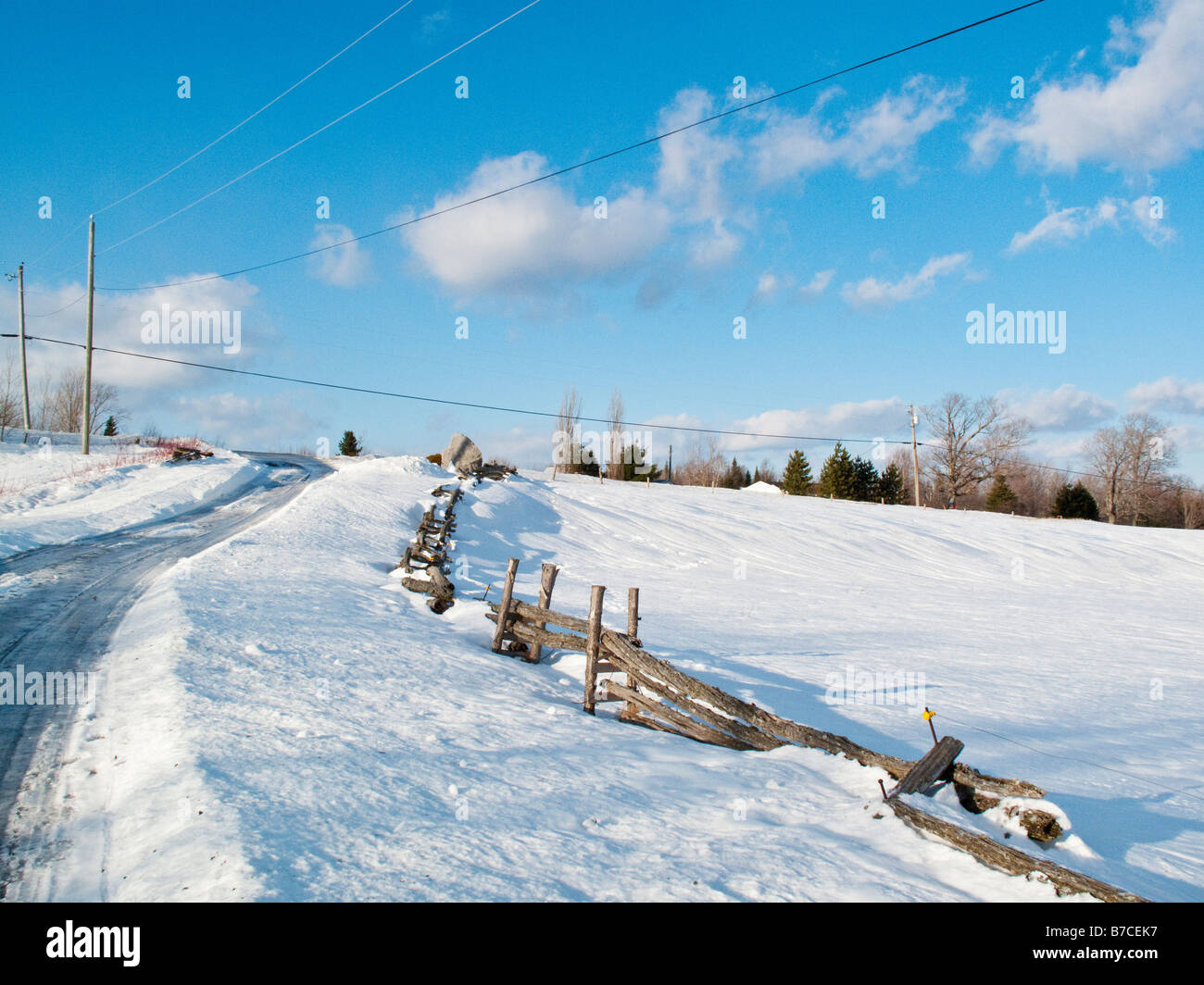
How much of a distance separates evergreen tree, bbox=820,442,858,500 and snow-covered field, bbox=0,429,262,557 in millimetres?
48830

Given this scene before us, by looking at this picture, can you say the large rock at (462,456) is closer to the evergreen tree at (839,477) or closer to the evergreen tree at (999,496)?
the evergreen tree at (839,477)

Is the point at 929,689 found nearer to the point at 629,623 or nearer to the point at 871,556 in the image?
the point at 629,623

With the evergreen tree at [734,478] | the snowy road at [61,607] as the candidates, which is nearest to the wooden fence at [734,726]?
the snowy road at [61,607]

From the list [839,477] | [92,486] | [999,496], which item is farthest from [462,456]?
[999,496]

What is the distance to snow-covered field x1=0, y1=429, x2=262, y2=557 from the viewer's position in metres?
15.7

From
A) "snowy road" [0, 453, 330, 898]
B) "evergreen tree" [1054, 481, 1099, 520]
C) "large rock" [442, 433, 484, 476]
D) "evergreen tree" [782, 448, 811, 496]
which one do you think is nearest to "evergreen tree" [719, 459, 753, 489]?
"evergreen tree" [782, 448, 811, 496]

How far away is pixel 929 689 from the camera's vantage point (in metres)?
11.0

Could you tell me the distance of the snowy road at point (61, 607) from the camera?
512 centimetres

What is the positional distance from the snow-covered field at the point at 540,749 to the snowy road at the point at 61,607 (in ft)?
0.88

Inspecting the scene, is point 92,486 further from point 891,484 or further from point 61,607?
point 891,484

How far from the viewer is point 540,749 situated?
637cm

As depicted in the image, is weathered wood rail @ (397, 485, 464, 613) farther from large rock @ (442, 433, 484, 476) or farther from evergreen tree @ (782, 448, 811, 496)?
evergreen tree @ (782, 448, 811, 496)
